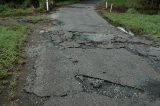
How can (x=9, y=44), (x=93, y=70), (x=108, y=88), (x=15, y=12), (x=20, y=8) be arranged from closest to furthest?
1. (x=108, y=88)
2. (x=93, y=70)
3. (x=9, y=44)
4. (x=15, y=12)
5. (x=20, y=8)

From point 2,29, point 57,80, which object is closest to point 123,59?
point 57,80

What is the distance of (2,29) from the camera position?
14500mm

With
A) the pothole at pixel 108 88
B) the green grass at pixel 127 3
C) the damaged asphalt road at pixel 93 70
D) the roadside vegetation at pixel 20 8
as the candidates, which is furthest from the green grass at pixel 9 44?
the green grass at pixel 127 3

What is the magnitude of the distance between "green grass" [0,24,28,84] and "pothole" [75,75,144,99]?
2310mm

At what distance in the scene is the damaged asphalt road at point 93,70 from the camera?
22.0ft

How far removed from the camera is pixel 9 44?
11.4 meters

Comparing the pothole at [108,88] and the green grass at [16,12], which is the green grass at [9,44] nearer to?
the pothole at [108,88]

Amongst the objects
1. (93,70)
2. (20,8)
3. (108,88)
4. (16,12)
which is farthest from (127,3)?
(108,88)

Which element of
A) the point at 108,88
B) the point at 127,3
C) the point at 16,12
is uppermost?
the point at 16,12

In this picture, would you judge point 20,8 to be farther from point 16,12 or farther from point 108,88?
point 108,88

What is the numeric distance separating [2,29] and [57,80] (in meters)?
7.77

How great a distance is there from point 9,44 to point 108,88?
215 inches

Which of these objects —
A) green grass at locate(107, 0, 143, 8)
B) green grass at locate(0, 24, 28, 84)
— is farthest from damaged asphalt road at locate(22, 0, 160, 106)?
green grass at locate(107, 0, 143, 8)

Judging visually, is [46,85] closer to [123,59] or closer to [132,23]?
[123,59]
